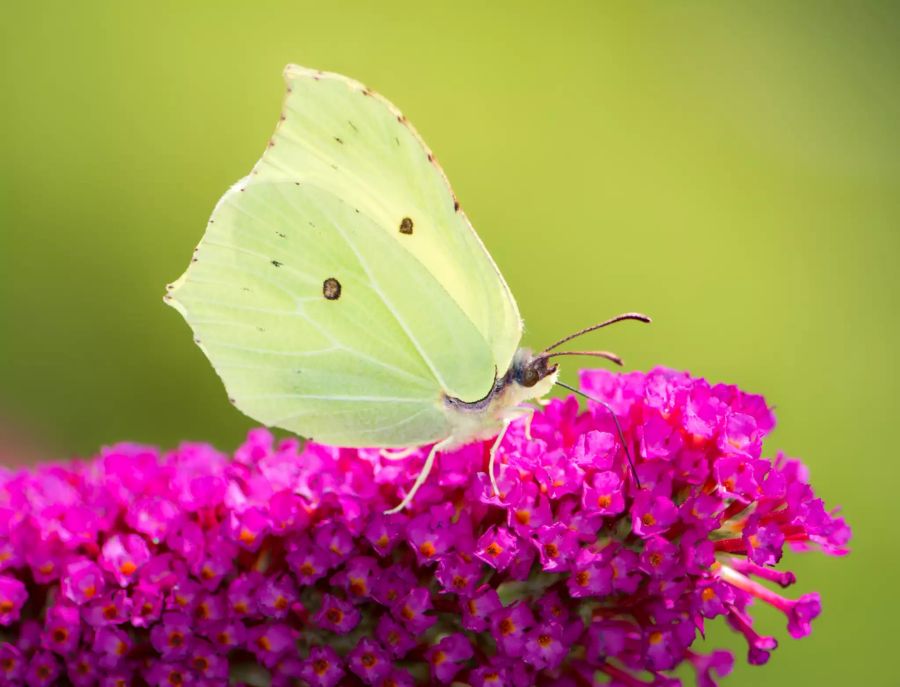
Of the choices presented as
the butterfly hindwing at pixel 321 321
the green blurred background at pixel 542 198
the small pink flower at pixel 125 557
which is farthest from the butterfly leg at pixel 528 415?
the green blurred background at pixel 542 198

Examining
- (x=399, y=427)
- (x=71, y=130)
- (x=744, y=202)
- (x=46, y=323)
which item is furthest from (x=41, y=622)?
(x=744, y=202)

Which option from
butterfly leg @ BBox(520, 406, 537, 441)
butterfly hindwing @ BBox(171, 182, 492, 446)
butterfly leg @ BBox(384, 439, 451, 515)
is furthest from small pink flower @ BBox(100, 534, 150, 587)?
butterfly leg @ BBox(520, 406, 537, 441)

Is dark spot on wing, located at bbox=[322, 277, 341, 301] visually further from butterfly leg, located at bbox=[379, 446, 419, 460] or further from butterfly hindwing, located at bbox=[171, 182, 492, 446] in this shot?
butterfly leg, located at bbox=[379, 446, 419, 460]

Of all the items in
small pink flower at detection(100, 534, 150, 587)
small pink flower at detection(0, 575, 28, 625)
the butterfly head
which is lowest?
small pink flower at detection(0, 575, 28, 625)

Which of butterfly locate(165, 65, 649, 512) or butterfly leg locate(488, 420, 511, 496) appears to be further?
butterfly locate(165, 65, 649, 512)

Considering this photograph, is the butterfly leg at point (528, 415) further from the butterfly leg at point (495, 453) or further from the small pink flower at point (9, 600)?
the small pink flower at point (9, 600)

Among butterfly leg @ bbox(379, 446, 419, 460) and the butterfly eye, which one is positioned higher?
the butterfly eye
